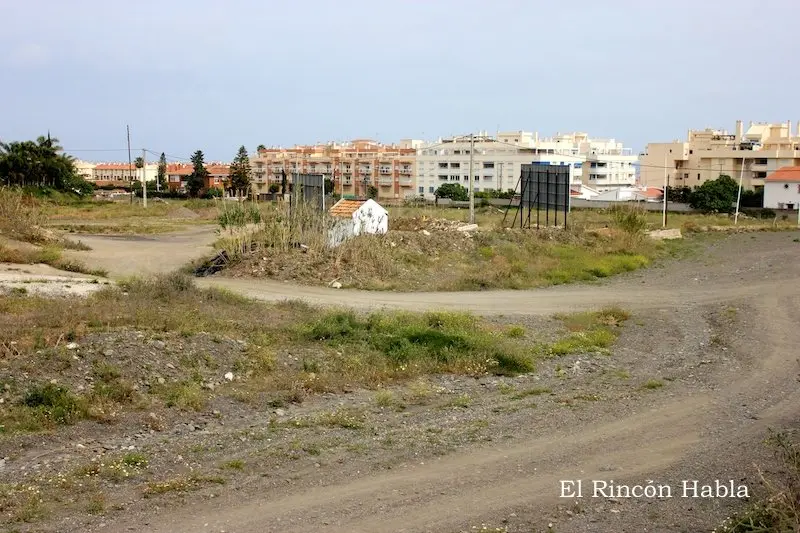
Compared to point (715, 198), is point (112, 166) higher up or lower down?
higher up

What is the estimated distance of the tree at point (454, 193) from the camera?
258 ft

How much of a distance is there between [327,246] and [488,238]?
7.77 metres

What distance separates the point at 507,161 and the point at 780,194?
38.2 m

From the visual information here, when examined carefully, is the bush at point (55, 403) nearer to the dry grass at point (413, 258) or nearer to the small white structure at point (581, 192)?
the dry grass at point (413, 258)

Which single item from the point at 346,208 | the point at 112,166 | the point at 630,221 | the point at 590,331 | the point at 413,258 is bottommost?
the point at 590,331

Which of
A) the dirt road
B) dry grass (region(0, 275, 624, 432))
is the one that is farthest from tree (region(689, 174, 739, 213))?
the dirt road

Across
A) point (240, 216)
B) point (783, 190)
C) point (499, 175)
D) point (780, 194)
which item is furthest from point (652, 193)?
point (240, 216)

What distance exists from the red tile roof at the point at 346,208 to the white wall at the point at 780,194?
4565cm

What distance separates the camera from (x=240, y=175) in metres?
76.0

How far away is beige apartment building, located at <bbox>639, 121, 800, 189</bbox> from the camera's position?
82.4 metres

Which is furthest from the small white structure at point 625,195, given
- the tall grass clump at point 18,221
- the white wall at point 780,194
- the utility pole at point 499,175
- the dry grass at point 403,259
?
the tall grass clump at point 18,221

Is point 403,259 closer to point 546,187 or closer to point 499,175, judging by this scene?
point 546,187

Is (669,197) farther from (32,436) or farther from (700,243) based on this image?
(32,436)

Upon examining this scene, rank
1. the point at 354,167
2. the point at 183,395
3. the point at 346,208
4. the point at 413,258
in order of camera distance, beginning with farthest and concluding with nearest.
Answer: the point at 354,167, the point at 346,208, the point at 413,258, the point at 183,395
